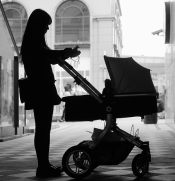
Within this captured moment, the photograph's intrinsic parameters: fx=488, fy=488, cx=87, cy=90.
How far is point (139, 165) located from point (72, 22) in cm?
3132

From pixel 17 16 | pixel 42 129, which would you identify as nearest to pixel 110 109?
pixel 42 129

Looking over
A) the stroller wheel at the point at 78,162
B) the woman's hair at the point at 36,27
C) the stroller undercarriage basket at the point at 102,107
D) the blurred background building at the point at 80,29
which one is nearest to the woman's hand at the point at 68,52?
the woman's hair at the point at 36,27

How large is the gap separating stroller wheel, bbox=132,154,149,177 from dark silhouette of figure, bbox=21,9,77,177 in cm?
78

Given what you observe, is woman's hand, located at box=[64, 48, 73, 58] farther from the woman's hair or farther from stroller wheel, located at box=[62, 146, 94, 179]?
stroller wheel, located at box=[62, 146, 94, 179]

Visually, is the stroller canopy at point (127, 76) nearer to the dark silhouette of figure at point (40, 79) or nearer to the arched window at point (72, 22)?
the dark silhouette of figure at point (40, 79)

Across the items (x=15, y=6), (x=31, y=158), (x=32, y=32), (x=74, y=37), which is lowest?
(x=31, y=158)

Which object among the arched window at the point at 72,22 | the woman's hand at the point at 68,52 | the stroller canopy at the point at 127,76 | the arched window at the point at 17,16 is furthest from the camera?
the arched window at the point at 17,16

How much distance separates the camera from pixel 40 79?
4598 mm

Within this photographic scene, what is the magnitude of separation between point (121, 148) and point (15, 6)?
32.6 meters

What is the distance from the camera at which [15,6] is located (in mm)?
36031

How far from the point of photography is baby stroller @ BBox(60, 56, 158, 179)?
4496mm

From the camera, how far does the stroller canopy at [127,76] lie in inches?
180

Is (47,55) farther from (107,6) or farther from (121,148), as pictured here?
(107,6)

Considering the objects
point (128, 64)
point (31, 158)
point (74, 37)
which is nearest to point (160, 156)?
point (31, 158)
